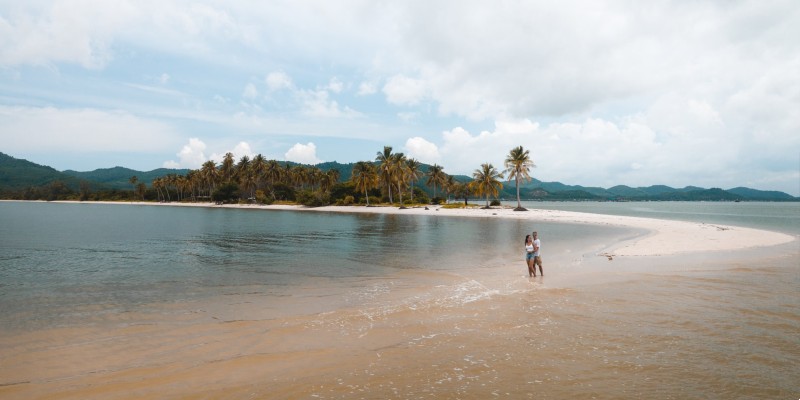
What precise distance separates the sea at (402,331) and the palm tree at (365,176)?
79328 mm

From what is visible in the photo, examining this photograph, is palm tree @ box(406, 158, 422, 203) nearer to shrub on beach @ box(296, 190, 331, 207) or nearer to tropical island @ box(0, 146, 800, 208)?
tropical island @ box(0, 146, 800, 208)

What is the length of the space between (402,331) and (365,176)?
90.0 m

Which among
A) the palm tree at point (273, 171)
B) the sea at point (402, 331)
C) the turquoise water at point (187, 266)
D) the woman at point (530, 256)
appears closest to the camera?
the sea at point (402, 331)

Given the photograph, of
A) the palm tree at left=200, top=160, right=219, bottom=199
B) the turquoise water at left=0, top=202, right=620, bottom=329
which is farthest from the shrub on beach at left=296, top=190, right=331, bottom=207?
the turquoise water at left=0, top=202, right=620, bottom=329

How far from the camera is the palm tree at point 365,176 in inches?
3895

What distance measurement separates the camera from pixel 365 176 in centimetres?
9888

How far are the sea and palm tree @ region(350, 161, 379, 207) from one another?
3123 inches

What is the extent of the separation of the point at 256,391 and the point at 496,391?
4120mm

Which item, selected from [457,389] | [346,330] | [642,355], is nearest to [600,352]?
[642,355]

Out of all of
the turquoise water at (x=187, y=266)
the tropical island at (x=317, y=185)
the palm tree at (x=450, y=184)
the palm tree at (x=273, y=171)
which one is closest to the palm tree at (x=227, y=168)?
the tropical island at (x=317, y=185)

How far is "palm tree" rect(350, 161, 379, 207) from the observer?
98.9m

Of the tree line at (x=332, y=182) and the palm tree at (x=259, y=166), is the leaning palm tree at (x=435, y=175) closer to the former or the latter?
the tree line at (x=332, y=182)

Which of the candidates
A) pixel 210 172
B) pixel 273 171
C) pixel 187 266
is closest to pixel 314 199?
pixel 273 171

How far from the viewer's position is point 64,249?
87.7ft
